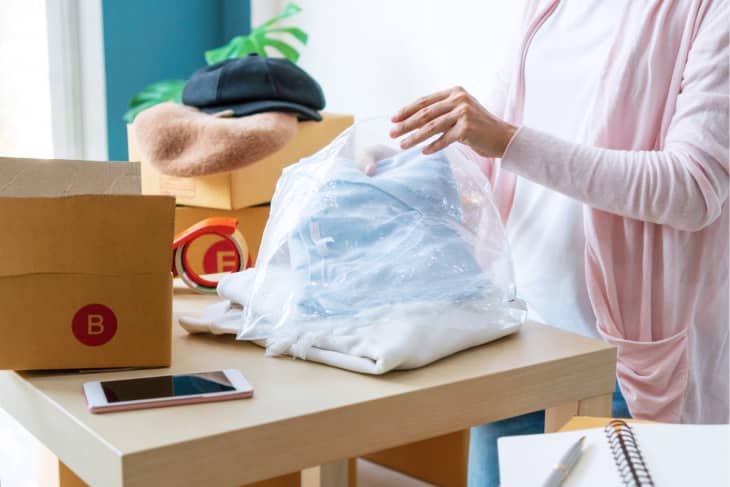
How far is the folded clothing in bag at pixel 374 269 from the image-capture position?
855 millimetres

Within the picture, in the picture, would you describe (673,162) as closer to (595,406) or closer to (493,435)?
(595,406)

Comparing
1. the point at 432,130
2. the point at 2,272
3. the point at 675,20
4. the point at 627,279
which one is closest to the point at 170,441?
the point at 2,272

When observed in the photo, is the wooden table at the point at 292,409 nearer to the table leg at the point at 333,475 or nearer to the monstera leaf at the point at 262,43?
the table leg at the point at 333,475

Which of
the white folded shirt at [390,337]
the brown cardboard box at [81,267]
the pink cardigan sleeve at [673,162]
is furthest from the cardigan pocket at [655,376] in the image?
the brown cardboard box at [81,267]

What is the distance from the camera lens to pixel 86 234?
0.80 metres

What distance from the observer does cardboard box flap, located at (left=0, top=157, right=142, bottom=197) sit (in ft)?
2.60

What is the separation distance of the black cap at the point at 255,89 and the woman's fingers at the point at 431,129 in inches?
31.5

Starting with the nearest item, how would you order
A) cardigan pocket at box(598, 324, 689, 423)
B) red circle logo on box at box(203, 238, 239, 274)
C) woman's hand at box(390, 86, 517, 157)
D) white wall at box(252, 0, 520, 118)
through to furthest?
woman's hand at box(390, 86, 517, 157) < cardigan pocket at box(598, 324, 689, 423) < red circle logo on box at box(203, 238, 239, 274) < white wall at box(252, 0, 520, 118)

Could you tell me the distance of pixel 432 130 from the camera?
0.99 m

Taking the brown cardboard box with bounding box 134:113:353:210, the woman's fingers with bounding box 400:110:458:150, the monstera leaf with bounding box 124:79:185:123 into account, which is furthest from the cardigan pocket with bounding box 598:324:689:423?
the monstera leaf with bounding box 124:79:185:123

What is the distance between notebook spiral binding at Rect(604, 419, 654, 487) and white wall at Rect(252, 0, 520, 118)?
1326 millimetres

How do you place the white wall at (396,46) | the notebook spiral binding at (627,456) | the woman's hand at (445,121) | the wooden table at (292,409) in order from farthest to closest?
the white wall at (396,46) < the woman's hand at (445,121) < the wooden table at (292,409) < the notebook spiral binding at (627,456)

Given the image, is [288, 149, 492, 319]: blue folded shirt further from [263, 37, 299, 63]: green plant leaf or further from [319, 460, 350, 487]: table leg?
[263, 37, 299, 63]: green plant leaf

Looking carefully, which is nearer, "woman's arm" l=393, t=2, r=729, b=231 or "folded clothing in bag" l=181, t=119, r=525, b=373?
"folded clothing in bag" l=181, t=119, r=525, b=373
